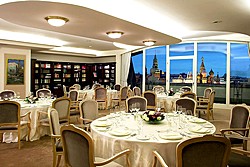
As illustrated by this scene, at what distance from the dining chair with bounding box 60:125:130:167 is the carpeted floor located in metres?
1.56

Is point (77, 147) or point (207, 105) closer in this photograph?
point (77, 147)

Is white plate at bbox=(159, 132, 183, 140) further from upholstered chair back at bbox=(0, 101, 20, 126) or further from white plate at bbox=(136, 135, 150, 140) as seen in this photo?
upholstered chair back at bbox=(0, 101, 20, 126)

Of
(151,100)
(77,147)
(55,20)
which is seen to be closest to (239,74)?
(151,100)

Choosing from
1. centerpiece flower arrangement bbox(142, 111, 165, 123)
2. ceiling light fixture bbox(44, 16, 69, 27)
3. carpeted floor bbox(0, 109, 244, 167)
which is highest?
ceiling light fixture bbox(44, 16, 69, 27)

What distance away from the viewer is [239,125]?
384 centimetres

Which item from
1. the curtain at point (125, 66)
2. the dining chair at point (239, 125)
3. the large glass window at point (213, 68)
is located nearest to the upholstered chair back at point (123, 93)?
the curtain at point (125, 66)

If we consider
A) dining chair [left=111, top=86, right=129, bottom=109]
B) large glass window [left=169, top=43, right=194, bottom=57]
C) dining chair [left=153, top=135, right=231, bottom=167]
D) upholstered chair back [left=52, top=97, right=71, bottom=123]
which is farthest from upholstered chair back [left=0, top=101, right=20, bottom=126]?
large glass window [left=169, top=43, right=194, bottom=57]

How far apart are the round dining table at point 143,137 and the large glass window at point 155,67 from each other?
894 centimetres

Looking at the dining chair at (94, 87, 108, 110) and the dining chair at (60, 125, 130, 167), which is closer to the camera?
the dining chair at (60, 125, 130, 167)

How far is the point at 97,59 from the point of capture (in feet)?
51.0

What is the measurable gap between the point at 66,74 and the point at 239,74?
9478 mm

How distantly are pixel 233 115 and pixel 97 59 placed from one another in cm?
1237

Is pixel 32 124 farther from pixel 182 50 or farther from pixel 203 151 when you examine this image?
pixel 182 50

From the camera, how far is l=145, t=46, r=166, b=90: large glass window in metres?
12.3
